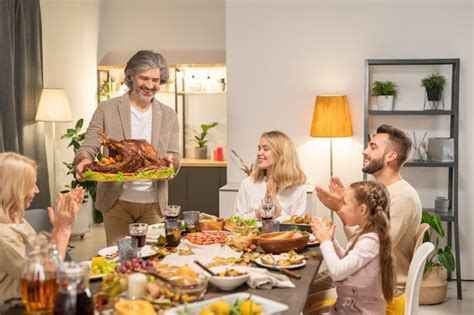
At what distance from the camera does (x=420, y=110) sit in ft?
18.9

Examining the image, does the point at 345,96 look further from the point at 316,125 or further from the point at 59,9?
the point at 59,9

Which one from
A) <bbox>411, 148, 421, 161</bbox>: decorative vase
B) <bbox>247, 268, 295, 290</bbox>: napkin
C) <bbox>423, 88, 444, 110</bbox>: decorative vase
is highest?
<bbox>423, 88, 444, 110</bbox>: decorative vase

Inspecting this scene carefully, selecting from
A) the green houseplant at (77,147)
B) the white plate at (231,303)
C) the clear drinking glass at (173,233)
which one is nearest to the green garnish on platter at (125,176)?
the clear drinking glass at (173,233)

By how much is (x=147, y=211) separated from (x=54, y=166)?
150 inches

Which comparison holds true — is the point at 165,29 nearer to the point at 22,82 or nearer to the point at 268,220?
the point at 22,82

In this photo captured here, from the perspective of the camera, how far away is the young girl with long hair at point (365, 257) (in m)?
2.92

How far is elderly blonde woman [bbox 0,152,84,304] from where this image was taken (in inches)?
97.3

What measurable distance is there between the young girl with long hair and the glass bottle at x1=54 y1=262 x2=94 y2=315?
1208mm

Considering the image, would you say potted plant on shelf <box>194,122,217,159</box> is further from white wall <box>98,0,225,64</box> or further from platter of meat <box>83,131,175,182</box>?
platter of meat <box>83,131,175,182</box>

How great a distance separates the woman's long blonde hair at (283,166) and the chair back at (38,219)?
121 cm

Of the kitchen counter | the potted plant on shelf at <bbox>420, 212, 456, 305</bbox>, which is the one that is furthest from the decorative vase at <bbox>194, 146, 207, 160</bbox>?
the potted plant on shelf at <bbox>420, 212, 456, 305</bbox>

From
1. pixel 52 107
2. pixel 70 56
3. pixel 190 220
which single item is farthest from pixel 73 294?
pixel 70 56

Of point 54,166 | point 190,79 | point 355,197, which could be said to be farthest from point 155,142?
point 190,79

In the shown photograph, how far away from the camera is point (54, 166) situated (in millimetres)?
7531
